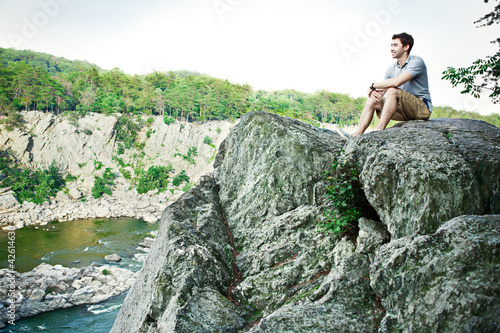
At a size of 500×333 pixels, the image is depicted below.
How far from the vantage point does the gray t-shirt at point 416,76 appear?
18.7ft

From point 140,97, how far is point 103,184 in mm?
32483

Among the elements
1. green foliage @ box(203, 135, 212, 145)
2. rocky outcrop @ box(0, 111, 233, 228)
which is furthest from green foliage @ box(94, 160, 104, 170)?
green foliage @ box(203, 135, 212, 145)

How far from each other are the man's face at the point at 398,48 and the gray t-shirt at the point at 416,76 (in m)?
0.16

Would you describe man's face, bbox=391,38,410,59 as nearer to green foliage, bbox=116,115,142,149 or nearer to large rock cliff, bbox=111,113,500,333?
large rock cliff, bbox=111,113,500,333

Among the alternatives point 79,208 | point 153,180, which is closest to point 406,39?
point 79,208

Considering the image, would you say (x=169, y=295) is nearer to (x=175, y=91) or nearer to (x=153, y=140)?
(x=153, y=140)

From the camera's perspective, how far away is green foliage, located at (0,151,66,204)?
172 feet

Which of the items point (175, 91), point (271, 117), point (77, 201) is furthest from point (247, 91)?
point (271, 117)

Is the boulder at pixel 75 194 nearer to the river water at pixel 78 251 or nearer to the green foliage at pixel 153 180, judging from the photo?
the green foliage at pixel 153 180

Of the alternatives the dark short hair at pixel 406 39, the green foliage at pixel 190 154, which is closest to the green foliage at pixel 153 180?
the green foliage at pixel 190 154

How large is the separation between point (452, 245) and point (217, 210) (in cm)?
496

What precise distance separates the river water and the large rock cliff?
1609 cm

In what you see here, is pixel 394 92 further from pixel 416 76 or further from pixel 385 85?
pixel 416 76

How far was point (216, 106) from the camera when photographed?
84.6 m
